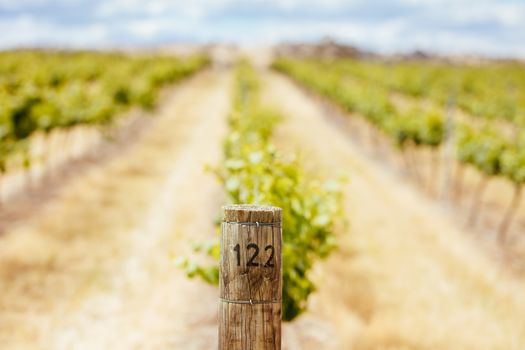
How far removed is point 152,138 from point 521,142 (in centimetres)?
1359

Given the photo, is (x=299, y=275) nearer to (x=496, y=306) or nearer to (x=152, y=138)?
(x=496, y=306)

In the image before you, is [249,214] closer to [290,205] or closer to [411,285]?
[290,205]

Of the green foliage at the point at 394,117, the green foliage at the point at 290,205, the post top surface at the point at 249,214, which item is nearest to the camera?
the post top surface at the point at 249,214

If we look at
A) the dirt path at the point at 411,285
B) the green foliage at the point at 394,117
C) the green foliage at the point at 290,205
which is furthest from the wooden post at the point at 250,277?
the green foliage at the point at 394,117

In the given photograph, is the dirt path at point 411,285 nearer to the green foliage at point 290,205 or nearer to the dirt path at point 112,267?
the green foliage at point 290,205

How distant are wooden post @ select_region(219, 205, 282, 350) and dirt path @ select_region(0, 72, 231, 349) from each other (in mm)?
2383

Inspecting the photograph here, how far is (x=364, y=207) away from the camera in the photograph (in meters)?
13.2

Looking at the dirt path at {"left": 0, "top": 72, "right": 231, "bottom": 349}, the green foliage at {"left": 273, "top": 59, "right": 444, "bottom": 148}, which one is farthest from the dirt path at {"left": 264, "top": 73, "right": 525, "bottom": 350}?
the green foliage at {"left": 273, "top": 59, "right": 444, "bottom": 148}

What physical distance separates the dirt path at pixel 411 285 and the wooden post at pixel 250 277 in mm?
2966

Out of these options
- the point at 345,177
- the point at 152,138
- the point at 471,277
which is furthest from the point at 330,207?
the point at 152,138

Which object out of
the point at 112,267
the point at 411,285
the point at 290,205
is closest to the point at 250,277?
the point at 290,205

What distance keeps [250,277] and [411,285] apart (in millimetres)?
6518

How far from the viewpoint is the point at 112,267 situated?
910 centimetres

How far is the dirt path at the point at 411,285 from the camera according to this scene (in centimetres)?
677
